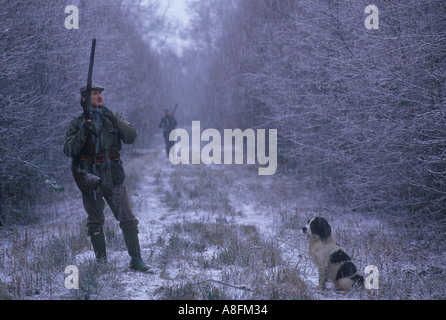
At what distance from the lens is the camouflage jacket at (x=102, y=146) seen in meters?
3.90

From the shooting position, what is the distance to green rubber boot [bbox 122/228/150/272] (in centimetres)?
404

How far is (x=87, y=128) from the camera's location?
3.75 m

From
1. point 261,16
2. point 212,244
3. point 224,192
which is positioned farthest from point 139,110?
point 212,244

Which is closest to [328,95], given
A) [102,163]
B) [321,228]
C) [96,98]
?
[321,228]

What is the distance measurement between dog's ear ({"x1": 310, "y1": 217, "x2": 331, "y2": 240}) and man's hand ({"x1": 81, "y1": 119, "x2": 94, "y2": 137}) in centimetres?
272

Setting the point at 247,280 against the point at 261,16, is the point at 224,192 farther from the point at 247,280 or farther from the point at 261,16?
the point at 261,16

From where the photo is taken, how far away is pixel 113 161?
398 centimetres

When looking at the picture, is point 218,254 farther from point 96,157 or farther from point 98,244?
point 96,157

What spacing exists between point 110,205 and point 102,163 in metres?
0.50

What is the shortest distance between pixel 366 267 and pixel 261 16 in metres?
10.9

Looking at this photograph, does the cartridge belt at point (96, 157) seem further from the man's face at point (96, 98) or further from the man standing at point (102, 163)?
the man's face at point (96, 98)

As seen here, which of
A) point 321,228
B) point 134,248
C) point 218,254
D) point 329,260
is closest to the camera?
point 329,260

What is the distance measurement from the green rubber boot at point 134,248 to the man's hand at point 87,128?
1215mm

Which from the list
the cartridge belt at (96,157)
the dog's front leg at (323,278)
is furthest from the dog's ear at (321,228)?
the cartridge belt at (96,157)
